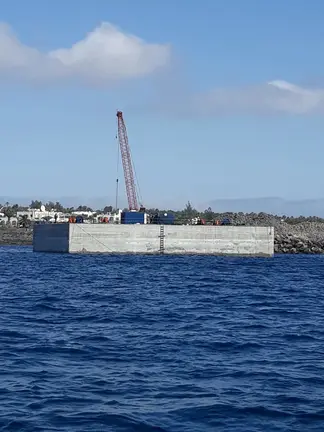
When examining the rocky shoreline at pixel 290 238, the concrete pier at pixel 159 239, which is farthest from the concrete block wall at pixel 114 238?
the rocky shoreline at pixel 290 238

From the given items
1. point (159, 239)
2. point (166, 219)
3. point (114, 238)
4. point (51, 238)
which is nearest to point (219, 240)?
point (159, 239)

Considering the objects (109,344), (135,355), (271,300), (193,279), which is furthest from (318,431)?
(193,279)

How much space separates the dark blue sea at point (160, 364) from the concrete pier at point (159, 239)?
60.3 m

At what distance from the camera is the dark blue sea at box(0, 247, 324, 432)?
14.9m

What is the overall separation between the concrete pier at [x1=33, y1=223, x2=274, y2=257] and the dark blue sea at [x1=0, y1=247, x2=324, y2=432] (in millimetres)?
60252

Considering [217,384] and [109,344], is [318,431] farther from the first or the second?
[109,344]

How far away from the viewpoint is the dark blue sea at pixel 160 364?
1491 centimetres

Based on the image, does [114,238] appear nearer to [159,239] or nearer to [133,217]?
[159,239]

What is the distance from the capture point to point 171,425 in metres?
14.4

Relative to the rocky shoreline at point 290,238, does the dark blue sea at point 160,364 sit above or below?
below

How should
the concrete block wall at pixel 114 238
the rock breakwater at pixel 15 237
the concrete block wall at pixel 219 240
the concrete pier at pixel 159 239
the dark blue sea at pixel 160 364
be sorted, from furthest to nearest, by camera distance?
1. the rock breakwater at pixel 15 237
2. the concrete block wall at pixel 219 240
3. the concrete pier at pixel 159 239
4. the concrete block wall at pixel 114 238
5. the dark blue sea at pixel 160 364

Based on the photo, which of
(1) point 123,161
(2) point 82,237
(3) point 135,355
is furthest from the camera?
(1) point 123,161

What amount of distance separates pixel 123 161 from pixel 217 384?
109344mm

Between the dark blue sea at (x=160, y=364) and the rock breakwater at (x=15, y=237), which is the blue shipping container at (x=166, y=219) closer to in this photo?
the rock breakwater at (x=15, y=237)
